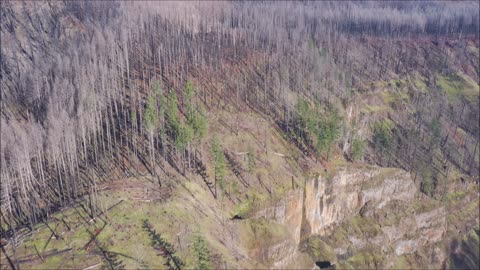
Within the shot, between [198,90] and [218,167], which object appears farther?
[198,90]

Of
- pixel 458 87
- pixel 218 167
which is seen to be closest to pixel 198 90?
pixel 218 167

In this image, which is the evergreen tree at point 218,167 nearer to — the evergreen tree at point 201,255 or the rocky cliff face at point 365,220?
the rocky cliff face at point 365,220

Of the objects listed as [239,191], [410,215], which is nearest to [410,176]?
[410,215]

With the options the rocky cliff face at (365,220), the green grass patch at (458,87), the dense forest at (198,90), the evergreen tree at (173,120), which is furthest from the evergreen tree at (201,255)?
the green grass patch at (458,87)

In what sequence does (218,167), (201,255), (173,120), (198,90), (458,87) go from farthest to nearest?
(458,87), (198,90), (173,120), (218,167), (201,255)

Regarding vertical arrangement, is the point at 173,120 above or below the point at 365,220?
above

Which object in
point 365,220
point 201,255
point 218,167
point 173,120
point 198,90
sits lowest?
point 365,220

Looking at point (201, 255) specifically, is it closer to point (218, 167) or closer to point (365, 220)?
point (218, 167)

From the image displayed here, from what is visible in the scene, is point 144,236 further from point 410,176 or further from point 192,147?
point 410,176

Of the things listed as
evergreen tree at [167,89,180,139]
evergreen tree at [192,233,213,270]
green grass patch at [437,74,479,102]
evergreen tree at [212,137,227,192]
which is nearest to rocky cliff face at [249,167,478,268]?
evergreen tree at [212,137,227,192]
